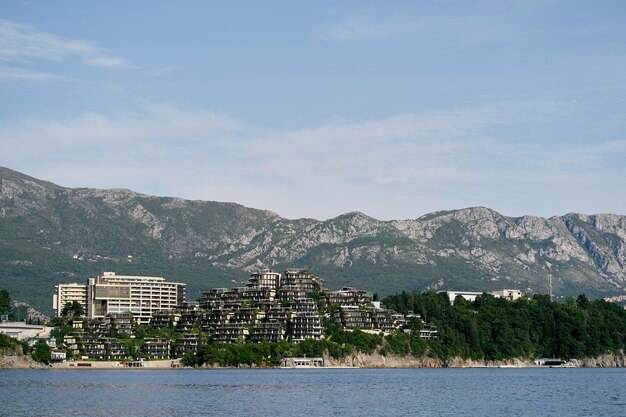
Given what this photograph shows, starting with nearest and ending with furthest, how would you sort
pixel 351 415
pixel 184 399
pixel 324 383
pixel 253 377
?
pixel 351 415
pixel 184 399
pixel 324 383
pixel 253 377

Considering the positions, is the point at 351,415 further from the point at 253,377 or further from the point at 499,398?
the point at 253,377

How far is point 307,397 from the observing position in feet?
356

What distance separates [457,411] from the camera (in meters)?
91.6

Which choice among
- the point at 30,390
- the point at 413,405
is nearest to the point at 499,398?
the point at 413,405

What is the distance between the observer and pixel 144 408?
93.1m

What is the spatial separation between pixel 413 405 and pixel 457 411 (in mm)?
7145

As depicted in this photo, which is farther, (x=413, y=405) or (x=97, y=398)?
(x=97, y=398)

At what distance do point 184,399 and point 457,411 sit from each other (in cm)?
2671

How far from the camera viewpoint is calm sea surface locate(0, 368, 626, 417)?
90.5 meters

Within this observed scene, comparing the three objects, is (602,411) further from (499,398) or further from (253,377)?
→ (253,377)

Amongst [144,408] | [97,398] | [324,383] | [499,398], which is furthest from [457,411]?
[324,383]

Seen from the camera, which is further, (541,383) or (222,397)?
(541,383)

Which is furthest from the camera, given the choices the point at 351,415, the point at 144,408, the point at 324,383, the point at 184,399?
the point at 324,383

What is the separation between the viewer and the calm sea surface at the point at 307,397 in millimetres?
90500
